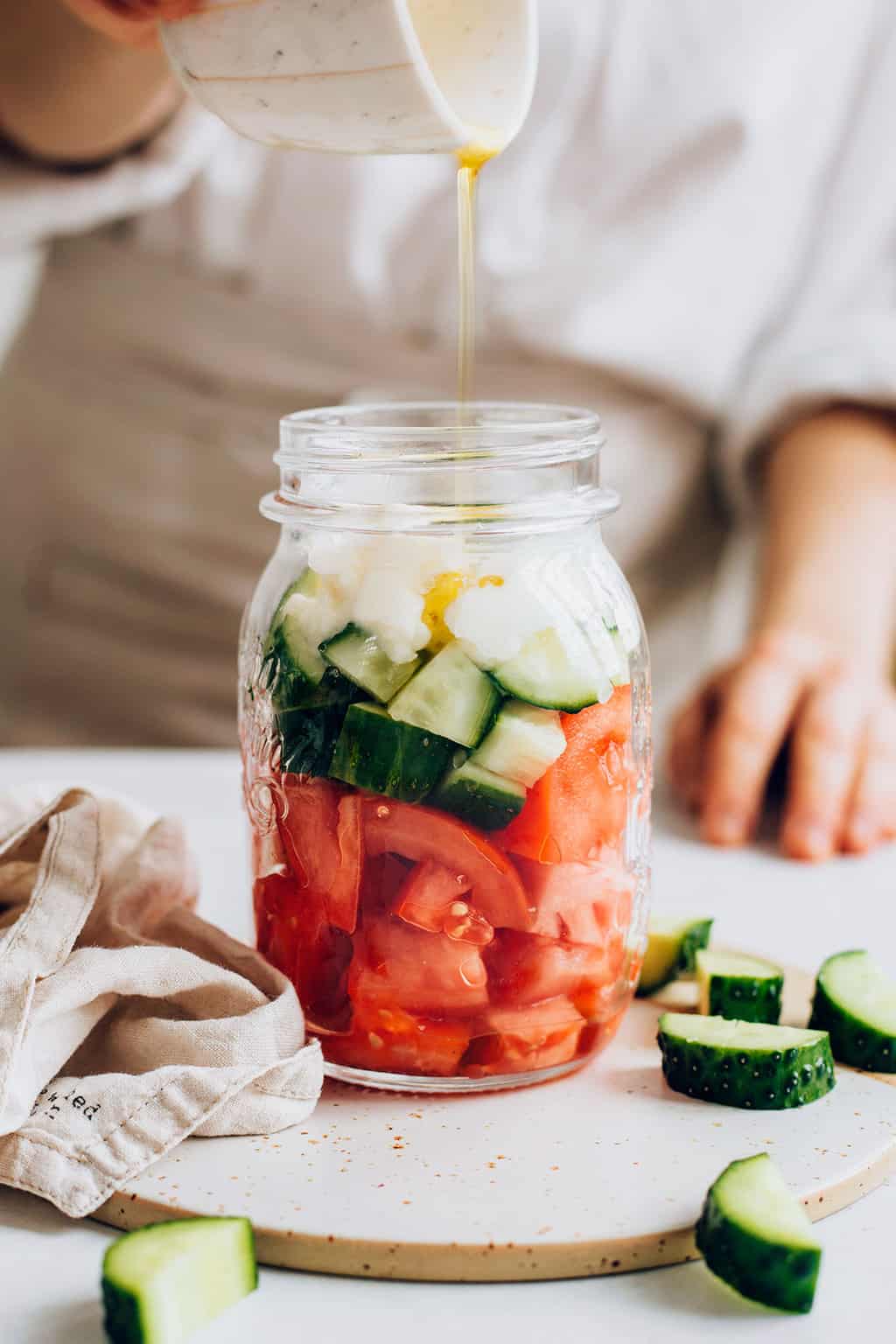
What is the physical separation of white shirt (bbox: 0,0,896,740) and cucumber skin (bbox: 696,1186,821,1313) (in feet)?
3.89

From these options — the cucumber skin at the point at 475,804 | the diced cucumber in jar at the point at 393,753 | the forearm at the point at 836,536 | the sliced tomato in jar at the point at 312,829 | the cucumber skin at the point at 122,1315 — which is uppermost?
the forearm at the point at 836,536

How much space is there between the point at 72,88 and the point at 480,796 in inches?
38.3

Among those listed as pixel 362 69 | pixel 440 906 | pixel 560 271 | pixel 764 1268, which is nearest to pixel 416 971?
pixel 440 906

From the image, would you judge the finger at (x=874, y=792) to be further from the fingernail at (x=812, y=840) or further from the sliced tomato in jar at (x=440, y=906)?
the sliced tomato in jar at (x=440, y=906)

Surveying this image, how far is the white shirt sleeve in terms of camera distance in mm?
1701

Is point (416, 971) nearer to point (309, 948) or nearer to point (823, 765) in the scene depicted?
point (309, 948)

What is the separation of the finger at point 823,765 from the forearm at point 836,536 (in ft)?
0.35

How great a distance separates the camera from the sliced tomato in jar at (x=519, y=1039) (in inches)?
34.4

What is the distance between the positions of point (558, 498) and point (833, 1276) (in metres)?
0.45

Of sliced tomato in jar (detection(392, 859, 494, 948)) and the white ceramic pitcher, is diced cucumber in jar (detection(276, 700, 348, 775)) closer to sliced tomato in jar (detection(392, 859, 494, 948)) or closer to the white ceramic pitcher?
sliced tomato in jar (detection(392, 859, 494, 948))

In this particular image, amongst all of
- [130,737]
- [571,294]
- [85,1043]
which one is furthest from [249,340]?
[85,1043]

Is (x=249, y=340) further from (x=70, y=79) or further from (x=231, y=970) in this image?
(x=231, y=970)

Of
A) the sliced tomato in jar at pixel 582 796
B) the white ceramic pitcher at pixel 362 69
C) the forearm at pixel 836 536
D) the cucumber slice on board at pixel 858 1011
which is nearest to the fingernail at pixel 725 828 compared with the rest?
the forearm at pixel 836 536

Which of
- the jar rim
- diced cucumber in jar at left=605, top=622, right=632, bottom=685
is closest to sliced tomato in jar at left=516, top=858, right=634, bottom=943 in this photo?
diced cucumber in jar at left=605, top=622, right=632, bottom=685
